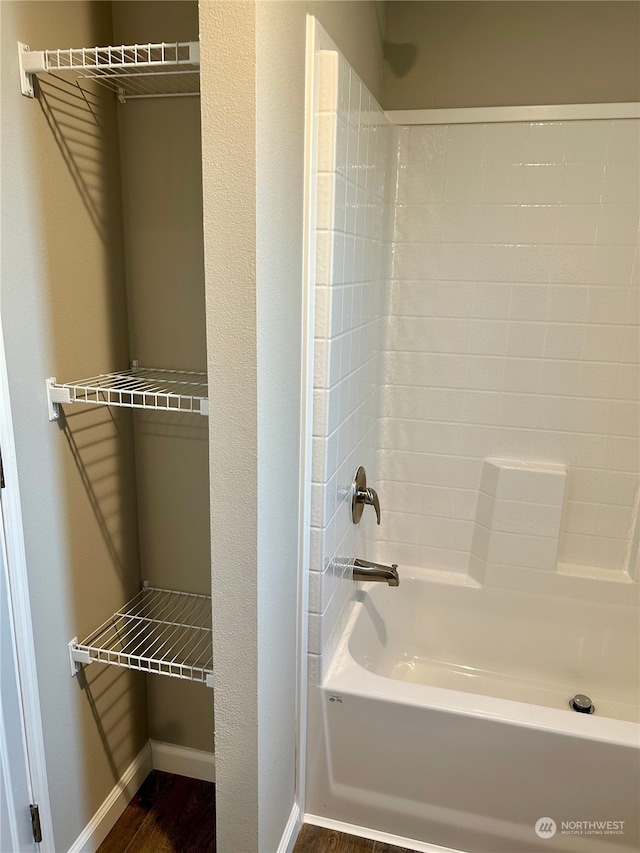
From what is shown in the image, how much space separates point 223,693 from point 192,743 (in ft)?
2.33

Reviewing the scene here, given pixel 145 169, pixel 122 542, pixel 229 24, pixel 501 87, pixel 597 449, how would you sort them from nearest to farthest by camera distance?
pixel 229 24, pixel 145 169, pixel 122 542, pixel 501 87, pixel 597 449

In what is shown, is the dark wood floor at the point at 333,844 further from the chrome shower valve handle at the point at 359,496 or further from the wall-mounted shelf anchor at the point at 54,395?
the wall-mounted shelf anchor at the point at 54,395

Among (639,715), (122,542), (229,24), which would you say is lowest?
(639,715)

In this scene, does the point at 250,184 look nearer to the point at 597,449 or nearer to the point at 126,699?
the point at 126,699

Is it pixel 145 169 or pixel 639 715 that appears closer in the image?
A: pixel 145 169

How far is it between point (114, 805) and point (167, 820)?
0.16m

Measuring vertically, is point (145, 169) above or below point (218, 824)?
above

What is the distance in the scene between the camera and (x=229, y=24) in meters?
1.09

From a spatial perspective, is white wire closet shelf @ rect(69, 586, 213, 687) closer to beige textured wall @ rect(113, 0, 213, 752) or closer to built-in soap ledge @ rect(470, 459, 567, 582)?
beige textured wall @ rect(113, 0, 213, 752)

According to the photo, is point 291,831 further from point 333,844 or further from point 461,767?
point 461,767

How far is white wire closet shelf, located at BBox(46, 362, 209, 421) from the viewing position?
1396mm

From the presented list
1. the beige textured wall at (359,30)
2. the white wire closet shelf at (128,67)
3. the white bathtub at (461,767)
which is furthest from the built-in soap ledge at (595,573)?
the white wire closet shelf at (128,67)

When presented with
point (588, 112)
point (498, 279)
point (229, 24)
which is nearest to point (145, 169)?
point (229, 24)

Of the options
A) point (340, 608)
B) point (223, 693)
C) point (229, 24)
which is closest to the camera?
point (229, 24)
